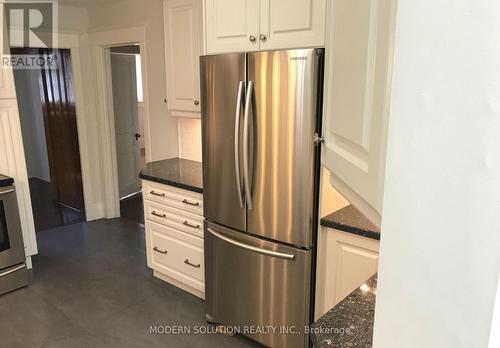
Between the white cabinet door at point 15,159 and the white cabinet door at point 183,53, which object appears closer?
the white cabinet door at point 183,53

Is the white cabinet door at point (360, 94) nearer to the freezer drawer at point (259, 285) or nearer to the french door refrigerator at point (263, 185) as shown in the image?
the french door refrigerator at point (263, 185)

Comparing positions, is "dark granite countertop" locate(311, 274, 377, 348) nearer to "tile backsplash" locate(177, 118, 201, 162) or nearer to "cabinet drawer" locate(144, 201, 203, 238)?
"cabinet drawer" locate(144, 201, 203, 238)

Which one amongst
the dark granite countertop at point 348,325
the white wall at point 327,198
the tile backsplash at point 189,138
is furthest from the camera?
the tile backsplash at point 189,138

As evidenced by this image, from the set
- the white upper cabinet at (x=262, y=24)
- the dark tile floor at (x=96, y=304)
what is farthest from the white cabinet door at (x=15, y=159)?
the white upper cabinet at (x=262, y=24)

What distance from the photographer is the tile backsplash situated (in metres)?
3.60

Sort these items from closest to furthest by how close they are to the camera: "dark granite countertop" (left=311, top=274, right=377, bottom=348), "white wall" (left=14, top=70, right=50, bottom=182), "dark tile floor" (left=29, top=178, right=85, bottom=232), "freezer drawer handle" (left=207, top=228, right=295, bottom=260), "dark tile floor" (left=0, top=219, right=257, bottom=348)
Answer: "dark granite countertop" (left=311, top=274, right=377, bottom=348) < "freezer drawer handle" (left=207, top=228, right=295, bottom=260) < "dark tile floor" (left=0, top=219, right=257, bottom=348) < "dark tile floor" (left=29, top=178, right=85, bottom=232) < "white wall" (left=14, top=70, right=50, bottom=182)

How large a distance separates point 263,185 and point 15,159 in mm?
2426

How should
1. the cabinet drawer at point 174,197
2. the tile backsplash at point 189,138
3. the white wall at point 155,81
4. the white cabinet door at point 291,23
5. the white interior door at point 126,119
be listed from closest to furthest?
the white cabinet door at point 291,23
the cabinet drawer at point 174,197
the tile backsplash at point 189,138
the white wall at point 155,81
the white interior door at point 126,119

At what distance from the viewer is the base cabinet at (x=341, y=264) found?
6.38 ft

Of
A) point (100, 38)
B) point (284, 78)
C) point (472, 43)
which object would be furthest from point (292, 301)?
point (100, 38)

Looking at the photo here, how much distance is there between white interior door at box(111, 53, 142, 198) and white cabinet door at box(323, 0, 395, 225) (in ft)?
15.6

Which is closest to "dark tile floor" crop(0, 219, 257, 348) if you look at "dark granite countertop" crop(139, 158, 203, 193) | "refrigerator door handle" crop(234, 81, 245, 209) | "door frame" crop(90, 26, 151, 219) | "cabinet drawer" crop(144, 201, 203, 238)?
"cabinet drawer" crop(144, 201, 203, 238)

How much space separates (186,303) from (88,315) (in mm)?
711

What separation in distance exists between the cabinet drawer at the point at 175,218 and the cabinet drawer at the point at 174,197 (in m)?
0.04
